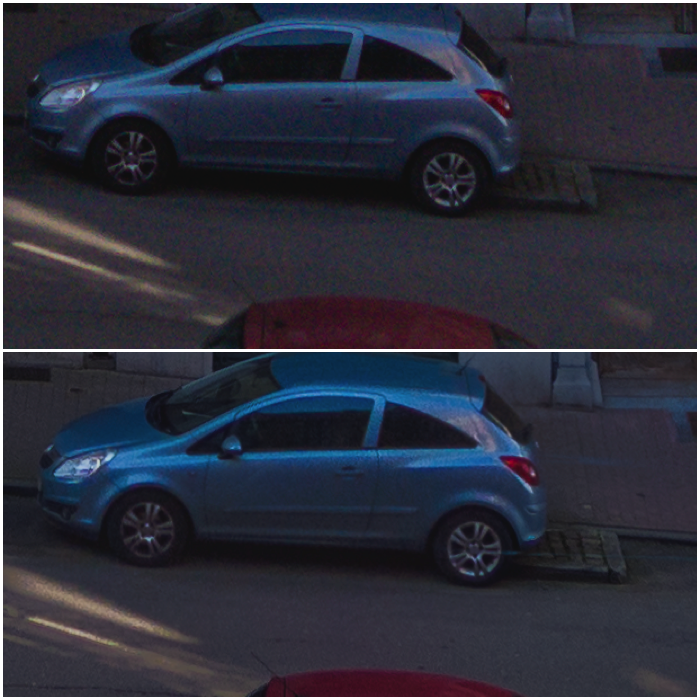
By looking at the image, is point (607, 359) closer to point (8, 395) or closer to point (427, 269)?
point (427, 269)

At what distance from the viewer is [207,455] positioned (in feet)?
22.4

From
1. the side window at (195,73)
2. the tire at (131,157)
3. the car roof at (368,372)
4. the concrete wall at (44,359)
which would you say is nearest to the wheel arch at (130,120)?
the tire at (131,157)

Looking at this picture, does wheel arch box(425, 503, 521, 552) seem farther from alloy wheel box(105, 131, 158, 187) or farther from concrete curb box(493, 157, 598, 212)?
alloy wheel box(105, 131, 158, 187)

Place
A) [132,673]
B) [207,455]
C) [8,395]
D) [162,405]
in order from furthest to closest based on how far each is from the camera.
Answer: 1. [8,395]
2. [162,405]
3. [207,455]
4. [132,673]

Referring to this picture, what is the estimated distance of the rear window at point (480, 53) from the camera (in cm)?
Result: 939

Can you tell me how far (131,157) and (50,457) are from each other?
3135mm

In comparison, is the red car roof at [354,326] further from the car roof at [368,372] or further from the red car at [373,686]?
the red car at [373,686]

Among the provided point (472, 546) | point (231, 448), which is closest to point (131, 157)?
point (231, 448)

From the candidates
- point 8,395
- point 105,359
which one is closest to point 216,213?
point 105,359

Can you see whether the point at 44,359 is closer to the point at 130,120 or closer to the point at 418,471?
the point at 130,120

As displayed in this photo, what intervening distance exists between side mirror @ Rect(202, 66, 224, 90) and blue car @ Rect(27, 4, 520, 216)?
11 millimetres

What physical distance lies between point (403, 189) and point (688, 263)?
274 centimetres

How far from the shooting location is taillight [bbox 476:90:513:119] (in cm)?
930

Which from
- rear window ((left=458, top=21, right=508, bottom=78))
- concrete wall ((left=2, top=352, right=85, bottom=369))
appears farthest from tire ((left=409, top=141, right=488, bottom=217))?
concrete wall ((left=2, top=352, right=85, bottom=369))
